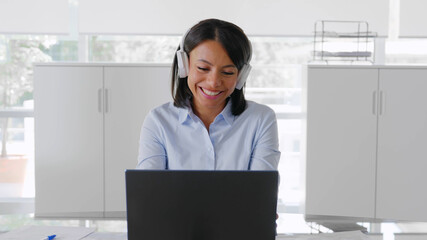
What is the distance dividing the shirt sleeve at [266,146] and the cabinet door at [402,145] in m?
1.99

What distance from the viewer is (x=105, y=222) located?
163 cm

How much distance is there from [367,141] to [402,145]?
232 millimetres

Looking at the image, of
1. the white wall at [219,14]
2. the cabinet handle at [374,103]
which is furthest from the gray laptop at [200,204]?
the white wall at [219,14]

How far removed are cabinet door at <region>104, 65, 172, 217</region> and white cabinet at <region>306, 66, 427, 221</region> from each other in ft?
3.27

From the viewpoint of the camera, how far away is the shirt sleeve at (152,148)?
190cm

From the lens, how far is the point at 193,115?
1.97 meters

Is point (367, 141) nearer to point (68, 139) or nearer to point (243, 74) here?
point (68, 139)

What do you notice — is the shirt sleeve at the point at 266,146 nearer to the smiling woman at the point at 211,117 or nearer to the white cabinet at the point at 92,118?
the smiling woman at the point at 211,117

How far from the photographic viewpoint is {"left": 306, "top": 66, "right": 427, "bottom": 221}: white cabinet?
3.76 m

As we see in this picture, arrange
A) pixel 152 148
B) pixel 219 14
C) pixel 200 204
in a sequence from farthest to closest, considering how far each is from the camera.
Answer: pixel 219 14
pixel 152 148
pixel 200 204

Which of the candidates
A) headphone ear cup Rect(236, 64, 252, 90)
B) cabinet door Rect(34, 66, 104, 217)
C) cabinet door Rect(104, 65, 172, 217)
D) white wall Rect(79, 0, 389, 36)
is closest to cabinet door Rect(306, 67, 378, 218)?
white wall Rect(79, 0, 389, 36)

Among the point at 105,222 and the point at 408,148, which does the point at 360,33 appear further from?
the point at 105,222

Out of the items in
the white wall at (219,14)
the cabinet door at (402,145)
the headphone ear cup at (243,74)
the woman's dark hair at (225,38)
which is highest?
the white wall at (219,14)

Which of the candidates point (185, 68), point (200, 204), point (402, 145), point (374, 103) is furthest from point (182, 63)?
point (402, 145)
